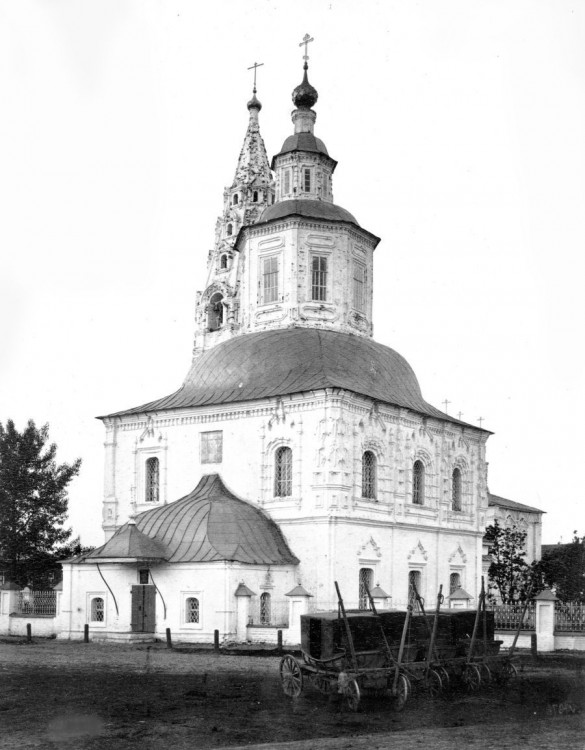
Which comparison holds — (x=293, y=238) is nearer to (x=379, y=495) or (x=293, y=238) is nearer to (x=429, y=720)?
(x=379, y=495)

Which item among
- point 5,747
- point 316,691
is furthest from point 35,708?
point 316,691

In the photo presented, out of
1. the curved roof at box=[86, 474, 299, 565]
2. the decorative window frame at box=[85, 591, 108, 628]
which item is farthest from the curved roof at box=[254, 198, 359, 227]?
the decorative window frame at box=[85, 591, 108, 628]

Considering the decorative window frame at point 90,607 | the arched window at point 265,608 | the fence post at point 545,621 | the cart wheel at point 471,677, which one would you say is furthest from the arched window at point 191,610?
the cart wheel at point 471,677

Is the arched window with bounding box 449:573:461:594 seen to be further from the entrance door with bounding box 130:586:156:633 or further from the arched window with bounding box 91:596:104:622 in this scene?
the arched window with bounding box 91:596:104:622

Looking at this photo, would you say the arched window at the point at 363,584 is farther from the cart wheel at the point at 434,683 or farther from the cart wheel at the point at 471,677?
the cart wheel at the point at 434,683

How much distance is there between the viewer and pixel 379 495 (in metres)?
35.3

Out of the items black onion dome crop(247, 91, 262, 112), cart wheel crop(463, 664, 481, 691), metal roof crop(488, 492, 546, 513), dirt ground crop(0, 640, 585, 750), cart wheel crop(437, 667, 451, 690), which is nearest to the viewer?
dirt ground crop(0, 640, 585, 750)

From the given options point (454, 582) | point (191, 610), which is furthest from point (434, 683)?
point (454, 582)

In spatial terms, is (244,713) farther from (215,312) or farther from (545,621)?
(215,312)

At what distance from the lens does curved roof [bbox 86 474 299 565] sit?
3119cm

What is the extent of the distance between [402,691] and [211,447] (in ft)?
65.3

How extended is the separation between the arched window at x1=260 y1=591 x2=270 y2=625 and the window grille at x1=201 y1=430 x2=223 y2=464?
5557 mm

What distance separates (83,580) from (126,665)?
32.2 feet

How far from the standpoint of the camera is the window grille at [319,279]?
39344mm
